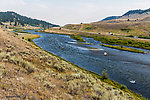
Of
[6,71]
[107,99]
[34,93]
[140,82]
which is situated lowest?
[140,82]

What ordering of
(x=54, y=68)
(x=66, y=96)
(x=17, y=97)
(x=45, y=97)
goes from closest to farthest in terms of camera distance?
1. (x=17, y=97)
2. (x=45, y=97)
3. (x=66, y=96)
4. (x=54, y=68)

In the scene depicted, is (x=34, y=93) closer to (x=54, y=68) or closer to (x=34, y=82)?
(x=34, y=82)

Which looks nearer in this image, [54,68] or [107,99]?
[107,99]

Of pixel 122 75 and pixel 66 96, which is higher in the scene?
pixel 66 96

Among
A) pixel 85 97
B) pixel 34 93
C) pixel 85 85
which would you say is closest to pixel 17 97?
pixel 34 93

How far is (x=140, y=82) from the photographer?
27125 mm

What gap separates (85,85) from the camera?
1418 centimetres

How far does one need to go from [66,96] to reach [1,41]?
65.2 feet

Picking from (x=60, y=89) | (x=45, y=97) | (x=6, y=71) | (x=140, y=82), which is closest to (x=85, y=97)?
(x=60, y=89)

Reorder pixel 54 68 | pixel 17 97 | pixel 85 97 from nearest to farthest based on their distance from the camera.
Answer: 1. pixel 17 97
2. pixel 85 97
3. pixel 54 68

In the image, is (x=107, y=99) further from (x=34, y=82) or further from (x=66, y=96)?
(x=34, y=82)

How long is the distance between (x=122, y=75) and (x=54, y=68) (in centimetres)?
2314

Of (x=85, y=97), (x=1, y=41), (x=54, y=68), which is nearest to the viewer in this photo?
(x=85, y=97)

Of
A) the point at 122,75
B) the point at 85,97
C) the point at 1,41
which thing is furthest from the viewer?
the point at 122,75
